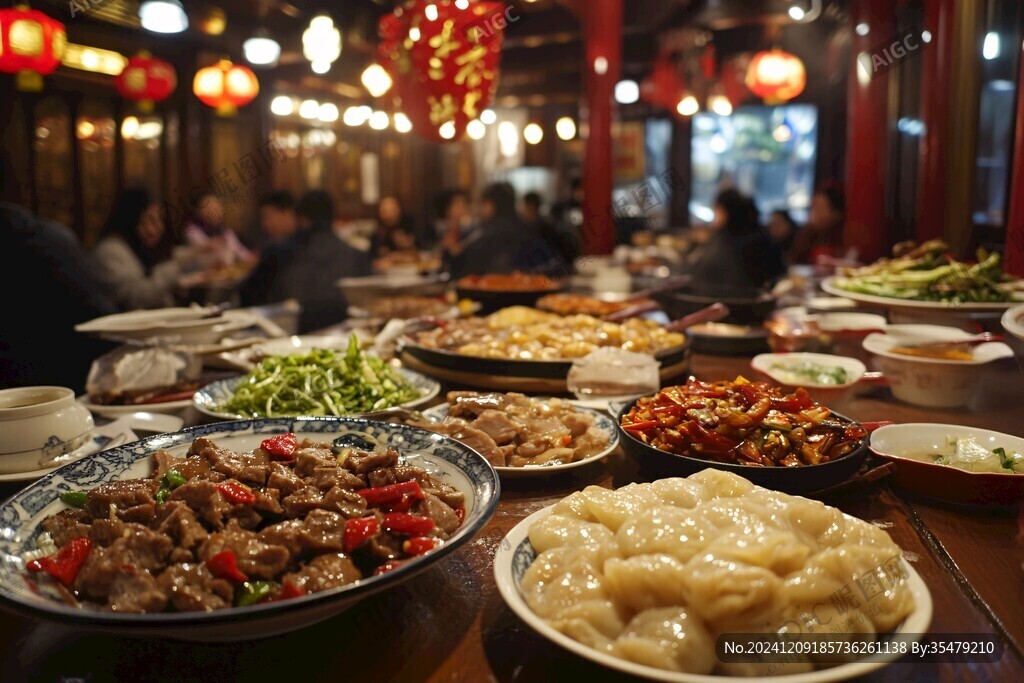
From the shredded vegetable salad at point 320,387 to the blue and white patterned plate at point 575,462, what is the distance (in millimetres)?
260

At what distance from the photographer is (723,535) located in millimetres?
1155

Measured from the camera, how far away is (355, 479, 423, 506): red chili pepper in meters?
1.43

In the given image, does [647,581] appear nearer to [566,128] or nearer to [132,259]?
[132,259]

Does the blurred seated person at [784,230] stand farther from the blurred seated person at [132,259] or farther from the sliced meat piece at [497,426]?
the sliced meat piece at [497,426]

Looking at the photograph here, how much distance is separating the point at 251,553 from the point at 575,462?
87 cm

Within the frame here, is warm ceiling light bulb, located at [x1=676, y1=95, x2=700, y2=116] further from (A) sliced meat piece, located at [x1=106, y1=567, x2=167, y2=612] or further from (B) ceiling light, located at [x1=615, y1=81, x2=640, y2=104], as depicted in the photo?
(A) sliced meat piece, located at [x1=106, y1=567, x2=167, y2=612]

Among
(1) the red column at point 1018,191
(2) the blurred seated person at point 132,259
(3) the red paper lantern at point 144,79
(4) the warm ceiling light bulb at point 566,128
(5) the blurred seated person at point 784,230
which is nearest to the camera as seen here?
(1) the red column at point 1018,191

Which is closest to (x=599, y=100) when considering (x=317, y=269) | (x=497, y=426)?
(x=317, y=269)

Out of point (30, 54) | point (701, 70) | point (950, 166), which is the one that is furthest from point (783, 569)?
point (701, 70)

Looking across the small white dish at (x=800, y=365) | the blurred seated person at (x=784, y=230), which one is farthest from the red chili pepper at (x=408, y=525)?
the blurred seated person at (x=784, y=230)

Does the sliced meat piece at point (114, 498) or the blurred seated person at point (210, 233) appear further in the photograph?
the blurred seated person at point (210, 233)

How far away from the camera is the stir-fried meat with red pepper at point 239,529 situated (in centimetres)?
118

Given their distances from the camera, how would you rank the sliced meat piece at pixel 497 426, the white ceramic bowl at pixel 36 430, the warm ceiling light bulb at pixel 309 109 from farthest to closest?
1. the warm ceiling light bulb at pixel 309 109
2. the sliced meat piece at pixel 497 426
3. the white ceramic bowl at pixel 36 430

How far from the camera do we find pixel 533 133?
19625 mm
